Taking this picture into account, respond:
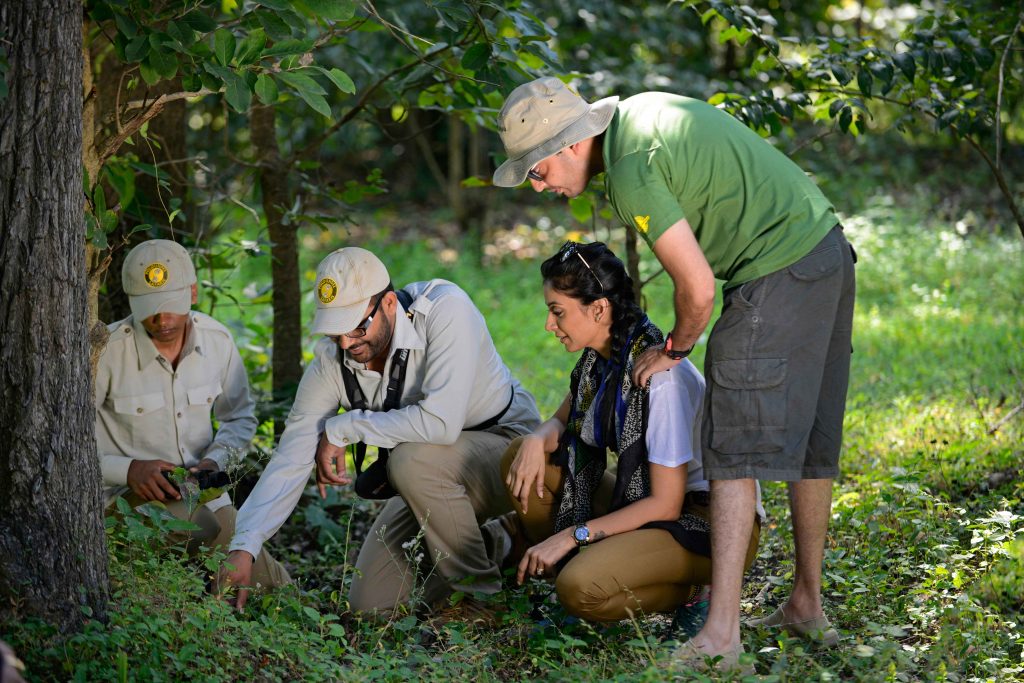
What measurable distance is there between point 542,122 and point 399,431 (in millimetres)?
1214

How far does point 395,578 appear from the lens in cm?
388

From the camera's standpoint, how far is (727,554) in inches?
123

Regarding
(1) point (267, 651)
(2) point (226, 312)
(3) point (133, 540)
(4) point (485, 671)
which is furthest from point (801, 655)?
(2) point (226, 312)

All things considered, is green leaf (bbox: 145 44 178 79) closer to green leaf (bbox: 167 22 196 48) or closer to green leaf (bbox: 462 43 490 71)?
green leaf (bbox: 167 22 196 48)

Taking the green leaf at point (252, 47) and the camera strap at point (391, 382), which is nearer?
the green leaf at point (252, 47)

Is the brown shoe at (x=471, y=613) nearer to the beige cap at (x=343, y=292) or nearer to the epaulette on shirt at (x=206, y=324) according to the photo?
the beige cap at (x=343, y=292)

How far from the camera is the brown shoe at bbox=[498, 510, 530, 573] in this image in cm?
400

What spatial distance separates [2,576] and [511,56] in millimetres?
2431

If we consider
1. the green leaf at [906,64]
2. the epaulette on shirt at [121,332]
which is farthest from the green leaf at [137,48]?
the green leaf at [906,64]

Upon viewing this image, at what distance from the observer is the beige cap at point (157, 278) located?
383cm

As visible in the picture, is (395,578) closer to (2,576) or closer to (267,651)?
(267,651)

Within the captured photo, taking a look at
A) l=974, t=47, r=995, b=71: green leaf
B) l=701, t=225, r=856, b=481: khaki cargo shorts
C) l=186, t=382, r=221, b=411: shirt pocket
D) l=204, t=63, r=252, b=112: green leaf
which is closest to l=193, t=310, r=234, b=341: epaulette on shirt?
l=186, t=382, r=221, b=411: shirt pocket

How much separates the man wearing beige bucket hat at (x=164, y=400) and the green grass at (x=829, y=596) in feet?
0.76

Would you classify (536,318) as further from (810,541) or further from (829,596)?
(810,541)
